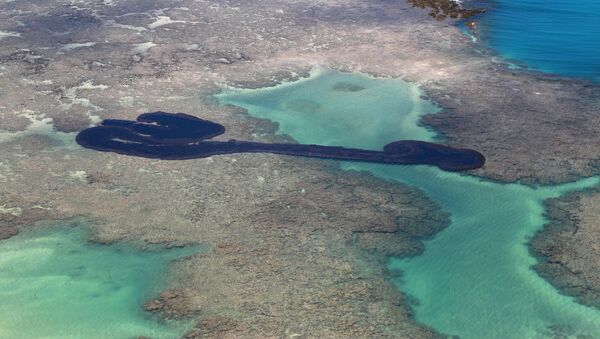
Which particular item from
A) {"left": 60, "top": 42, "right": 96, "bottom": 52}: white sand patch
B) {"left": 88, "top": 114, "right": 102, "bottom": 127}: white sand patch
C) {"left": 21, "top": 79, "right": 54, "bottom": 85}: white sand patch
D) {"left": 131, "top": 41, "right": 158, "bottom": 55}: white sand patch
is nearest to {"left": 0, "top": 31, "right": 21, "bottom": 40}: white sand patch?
{"left": 60, "top": 42, "right": 96, "bottom": 52}: white sand patch

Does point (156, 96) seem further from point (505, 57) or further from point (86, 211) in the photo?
point (505, 57)

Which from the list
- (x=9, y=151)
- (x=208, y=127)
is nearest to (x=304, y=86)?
(x=208, y=127)

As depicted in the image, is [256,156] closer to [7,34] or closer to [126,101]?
[126,101]

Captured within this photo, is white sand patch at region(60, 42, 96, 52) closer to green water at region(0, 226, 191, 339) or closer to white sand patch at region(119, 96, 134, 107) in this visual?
white sand patch at region(119, 96, 134, 107)

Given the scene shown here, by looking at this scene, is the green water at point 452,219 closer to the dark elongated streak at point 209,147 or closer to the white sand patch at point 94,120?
the dark elongated streak at point 209,147

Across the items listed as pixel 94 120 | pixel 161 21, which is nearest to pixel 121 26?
pixel 161 21

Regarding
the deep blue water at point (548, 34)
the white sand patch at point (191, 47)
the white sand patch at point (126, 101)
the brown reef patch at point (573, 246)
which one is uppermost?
the deep blue water at point (548, 34)

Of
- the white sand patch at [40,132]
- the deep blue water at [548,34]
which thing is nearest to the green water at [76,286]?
the white sand patch at [40,132]
